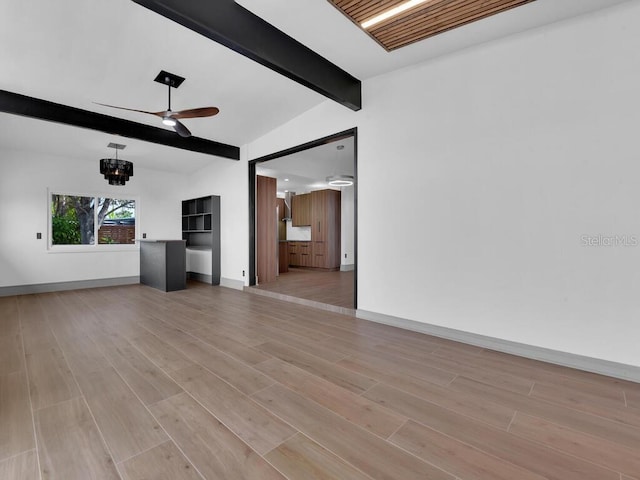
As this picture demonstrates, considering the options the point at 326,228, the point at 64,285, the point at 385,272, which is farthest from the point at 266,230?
the point at 64,285

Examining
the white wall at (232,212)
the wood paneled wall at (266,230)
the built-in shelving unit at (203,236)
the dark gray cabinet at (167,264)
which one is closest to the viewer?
the dark gray cabinet at (167,264)

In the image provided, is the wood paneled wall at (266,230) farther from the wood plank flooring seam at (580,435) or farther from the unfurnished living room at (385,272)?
the wood plank flooring seam at (580,435)

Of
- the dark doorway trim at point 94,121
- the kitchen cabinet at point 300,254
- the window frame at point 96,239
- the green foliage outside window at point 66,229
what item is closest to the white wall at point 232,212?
the dark doorway trim at point 94,121

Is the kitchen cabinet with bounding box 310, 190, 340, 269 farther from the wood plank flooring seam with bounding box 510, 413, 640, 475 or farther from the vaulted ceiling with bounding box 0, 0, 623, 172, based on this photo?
the wood plank flooring seam with bounding box 510, 413, 640, 475

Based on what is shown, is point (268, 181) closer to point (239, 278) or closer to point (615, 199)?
point (239, 278)

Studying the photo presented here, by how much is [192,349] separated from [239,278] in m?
3.36

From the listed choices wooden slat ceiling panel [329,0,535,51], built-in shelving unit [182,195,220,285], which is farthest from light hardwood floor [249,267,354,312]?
wooden slat ceiling panel [329,0,535,51]

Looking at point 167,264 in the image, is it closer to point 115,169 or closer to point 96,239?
point 115,169

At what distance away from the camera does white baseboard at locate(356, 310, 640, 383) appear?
218 cm

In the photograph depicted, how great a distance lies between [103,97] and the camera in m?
3.72

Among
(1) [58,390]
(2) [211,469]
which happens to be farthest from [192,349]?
(2) [211,469]

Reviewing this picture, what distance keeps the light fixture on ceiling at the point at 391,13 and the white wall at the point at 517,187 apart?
34.7 inches

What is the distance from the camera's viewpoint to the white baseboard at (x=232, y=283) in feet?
19.6

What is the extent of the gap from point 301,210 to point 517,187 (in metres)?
6.92
